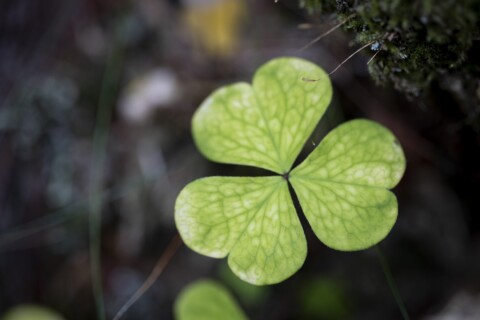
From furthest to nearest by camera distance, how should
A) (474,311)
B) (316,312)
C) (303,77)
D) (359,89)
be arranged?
(359,89)
(316,312)
(474,311)
(303,77)

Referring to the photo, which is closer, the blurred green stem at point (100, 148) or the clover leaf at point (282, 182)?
the clover leaf at point (282, 182)

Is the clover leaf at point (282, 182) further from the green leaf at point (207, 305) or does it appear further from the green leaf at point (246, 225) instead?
the green leaf at point (207, 305)

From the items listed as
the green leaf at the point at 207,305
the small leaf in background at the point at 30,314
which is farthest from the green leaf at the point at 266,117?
the small leaf in background at the point at 30,314

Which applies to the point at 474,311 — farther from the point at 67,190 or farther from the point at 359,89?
the point at 67,190

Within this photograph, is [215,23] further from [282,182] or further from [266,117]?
[282,182]

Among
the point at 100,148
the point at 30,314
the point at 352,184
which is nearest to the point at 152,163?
the point at 100,148

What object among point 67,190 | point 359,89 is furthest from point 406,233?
point 67,190
